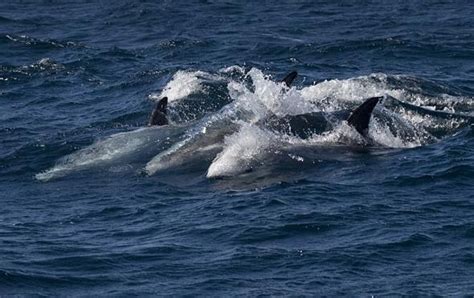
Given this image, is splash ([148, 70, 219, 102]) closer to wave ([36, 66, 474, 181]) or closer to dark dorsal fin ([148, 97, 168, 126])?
wave ([36, 66, 474, 181])

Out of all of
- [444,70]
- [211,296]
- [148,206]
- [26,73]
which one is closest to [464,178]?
[148,206]

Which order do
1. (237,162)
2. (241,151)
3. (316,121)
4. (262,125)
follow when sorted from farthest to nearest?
(316,121) < (262,125) < (241,151) < (237,162)

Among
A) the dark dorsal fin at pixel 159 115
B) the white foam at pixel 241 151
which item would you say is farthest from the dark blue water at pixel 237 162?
the dark dorsal fin at pixel 159 115

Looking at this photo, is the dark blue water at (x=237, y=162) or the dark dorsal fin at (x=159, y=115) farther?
the dark dorsal fin at (x=159, y=115)

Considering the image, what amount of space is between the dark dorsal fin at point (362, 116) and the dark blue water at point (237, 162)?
33cm

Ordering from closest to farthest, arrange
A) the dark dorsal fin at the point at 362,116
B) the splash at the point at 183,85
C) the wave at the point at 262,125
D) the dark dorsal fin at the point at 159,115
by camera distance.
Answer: the wave at the point at 262,125 < the dark dorsal fin at the point at 362,116 < the dark dorsal fin at the point at 159,115 < the splash at the point at 183,85

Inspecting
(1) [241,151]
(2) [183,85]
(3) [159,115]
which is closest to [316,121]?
(1) [241,151]

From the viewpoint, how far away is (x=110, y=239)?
23.8m

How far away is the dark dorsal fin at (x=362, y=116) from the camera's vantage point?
30328 mm

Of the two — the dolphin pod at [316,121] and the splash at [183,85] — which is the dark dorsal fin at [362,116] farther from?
the splash at [183,85]

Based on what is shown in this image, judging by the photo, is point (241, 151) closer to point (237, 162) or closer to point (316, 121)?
point (237, 162)

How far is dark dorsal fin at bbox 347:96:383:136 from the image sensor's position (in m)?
30.3

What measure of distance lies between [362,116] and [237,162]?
3.81 meters

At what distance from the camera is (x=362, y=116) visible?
100 feet
